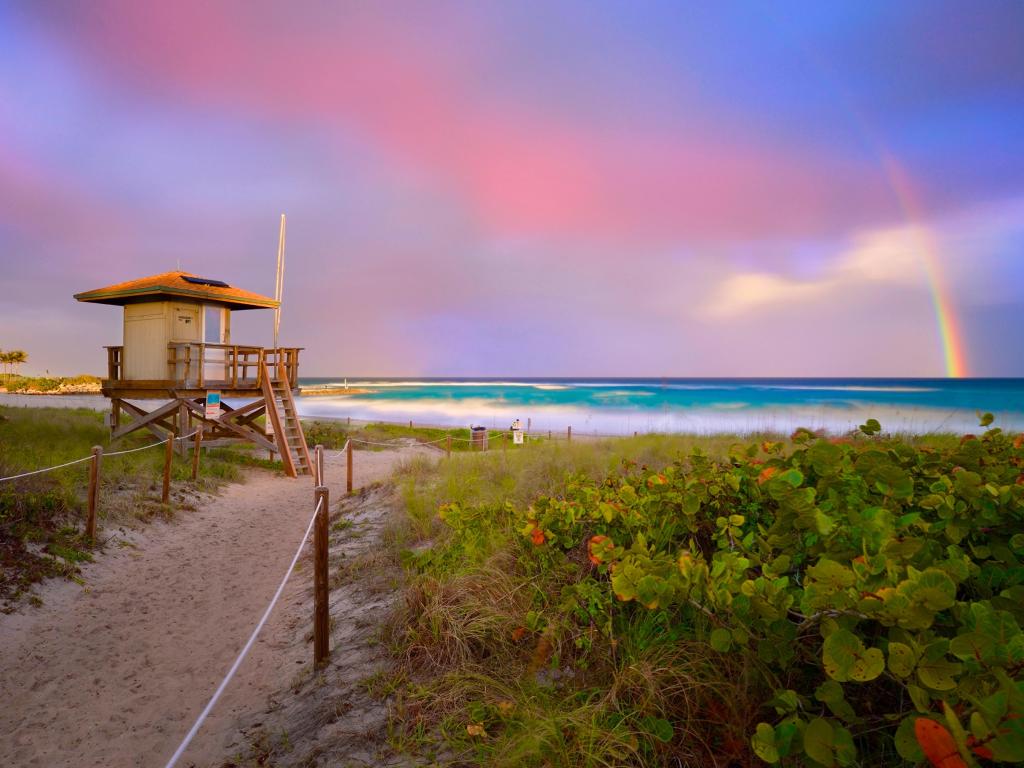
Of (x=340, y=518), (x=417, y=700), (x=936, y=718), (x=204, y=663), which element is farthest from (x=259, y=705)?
(x=340, y=518)

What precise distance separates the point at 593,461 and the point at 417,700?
5.61m

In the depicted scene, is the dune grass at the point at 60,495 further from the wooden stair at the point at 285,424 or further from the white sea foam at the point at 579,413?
the white sea foam at the point at 579,413

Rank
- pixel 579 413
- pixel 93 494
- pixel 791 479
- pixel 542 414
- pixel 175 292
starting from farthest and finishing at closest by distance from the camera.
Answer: pixel 579 413 < pixel 542 414 < pixel 175 292 < pixel 93 494 < pixel 791 479

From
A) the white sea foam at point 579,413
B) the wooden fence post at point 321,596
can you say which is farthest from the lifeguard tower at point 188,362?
the white sea foam at point 579,413

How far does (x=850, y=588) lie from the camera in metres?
1.79

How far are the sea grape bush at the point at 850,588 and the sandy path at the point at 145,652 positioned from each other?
2.89 m

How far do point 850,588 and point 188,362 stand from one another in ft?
51.1

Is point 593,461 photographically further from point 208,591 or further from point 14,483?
point 14,483

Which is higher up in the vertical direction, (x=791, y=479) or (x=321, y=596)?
(x=791, y=479)

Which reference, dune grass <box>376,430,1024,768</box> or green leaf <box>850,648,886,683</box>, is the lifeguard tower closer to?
dune grass <box>376,430,1024,768</box>

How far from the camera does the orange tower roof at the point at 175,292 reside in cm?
1360

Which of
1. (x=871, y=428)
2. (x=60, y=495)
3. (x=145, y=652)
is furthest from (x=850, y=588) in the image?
(x=60, y=495)

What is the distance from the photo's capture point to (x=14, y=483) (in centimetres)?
741

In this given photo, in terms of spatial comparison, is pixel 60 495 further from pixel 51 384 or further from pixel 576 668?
pixel 51 384
